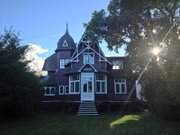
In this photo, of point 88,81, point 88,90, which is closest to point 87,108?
point 88,90

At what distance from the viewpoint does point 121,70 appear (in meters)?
29.8

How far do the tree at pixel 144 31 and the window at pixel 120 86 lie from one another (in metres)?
5.21

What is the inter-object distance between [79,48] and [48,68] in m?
6.62

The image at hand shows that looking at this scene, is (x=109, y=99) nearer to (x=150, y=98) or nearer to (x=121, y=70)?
(x=121, y=70)

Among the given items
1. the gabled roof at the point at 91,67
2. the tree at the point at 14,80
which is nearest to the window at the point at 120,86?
the gabled roof at the point at 91,67

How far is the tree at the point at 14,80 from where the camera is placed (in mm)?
17859

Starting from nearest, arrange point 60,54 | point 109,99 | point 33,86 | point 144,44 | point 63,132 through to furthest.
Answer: point 63,132 → point 33,86 → point 144,44 → point 109,99 → point 60,54

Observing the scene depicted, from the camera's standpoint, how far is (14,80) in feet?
61.2

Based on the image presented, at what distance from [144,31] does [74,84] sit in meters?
9.33

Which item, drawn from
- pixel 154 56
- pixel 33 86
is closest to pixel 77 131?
pixel 33 86

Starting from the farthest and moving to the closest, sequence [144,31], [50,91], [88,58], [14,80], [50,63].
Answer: [50,63]
[50,91]
[88,58]
[144,31]
[14,80]

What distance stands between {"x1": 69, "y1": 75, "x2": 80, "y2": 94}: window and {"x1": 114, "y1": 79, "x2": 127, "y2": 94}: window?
4.38 metres

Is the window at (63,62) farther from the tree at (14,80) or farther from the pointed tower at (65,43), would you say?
the tree at (14,80)

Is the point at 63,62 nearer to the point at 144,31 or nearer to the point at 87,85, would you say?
the point at 87,85
